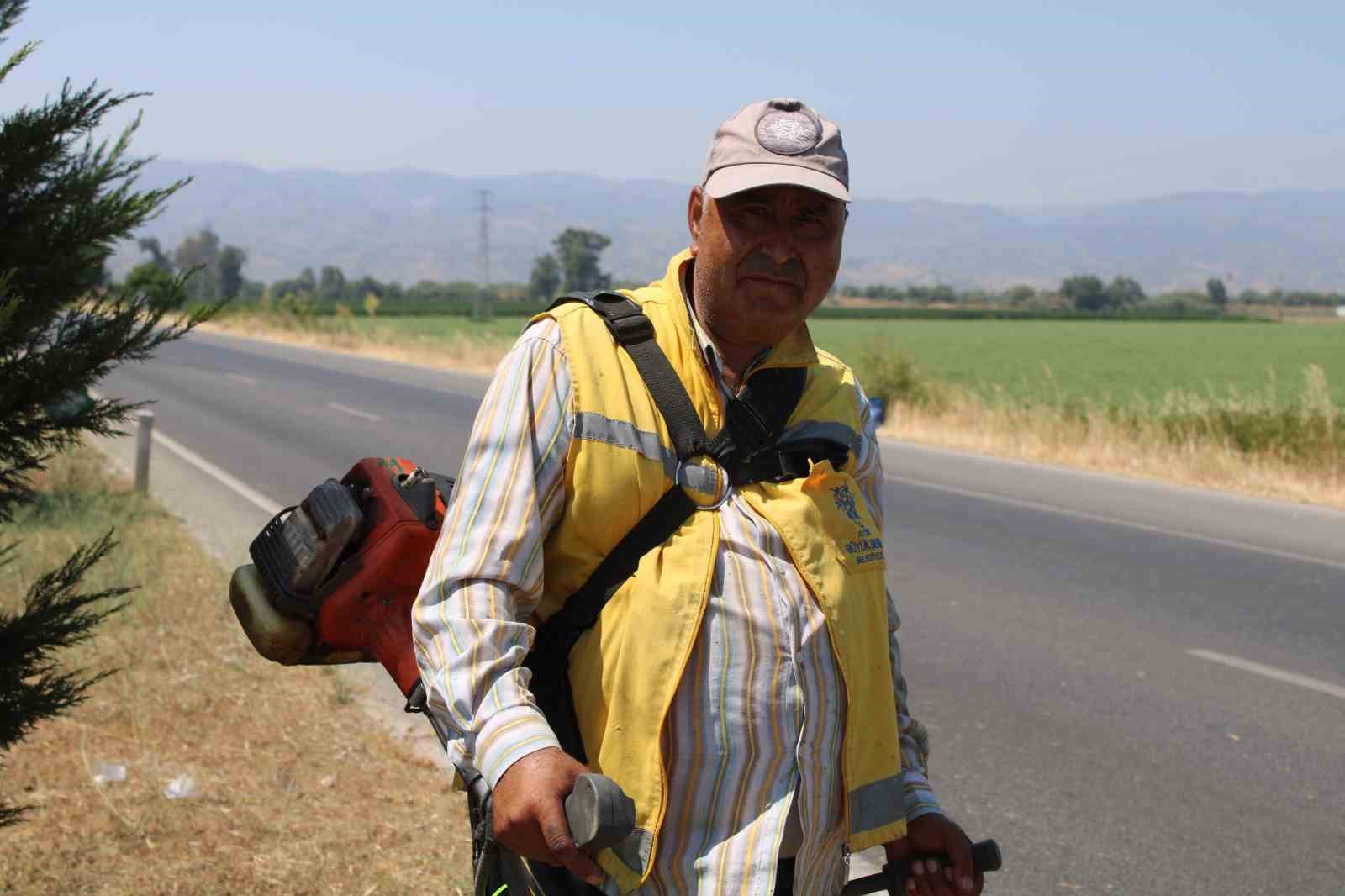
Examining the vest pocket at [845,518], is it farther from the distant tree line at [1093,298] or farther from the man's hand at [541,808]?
the distant tree line at [1093,298]

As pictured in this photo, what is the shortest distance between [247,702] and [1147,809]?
3.35 m

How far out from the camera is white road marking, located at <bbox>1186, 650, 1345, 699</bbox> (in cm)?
662

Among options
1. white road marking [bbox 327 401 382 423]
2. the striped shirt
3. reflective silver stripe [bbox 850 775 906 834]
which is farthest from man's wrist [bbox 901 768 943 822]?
white road marking [bbox 327 401 382 423]

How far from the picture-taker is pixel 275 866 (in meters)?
3.89

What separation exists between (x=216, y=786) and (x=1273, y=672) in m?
4.92

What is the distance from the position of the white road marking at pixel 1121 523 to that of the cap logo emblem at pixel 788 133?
895 cm

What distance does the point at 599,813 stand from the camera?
169 cm

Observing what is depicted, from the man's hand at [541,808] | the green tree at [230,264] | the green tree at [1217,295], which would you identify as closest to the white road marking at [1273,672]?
the man's hand at [541,808]

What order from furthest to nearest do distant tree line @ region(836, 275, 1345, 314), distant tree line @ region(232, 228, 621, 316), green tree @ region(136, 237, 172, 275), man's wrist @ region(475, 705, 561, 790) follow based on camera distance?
distant tree line @ region(836, 275, 1345, 314) < distant tree line @ region(232, 228, 621, 316) < green tree @ region(136, 237, 172, 275) < man's wrist @ region(475, 705, 561, 790)

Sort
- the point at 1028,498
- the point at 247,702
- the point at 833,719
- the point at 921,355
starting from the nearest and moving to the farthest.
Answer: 1. the point at 833,719
2. the point at 247,702
3. the point at 1028,498
4. the point at 921,355

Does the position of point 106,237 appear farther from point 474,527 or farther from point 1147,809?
point 1147,809

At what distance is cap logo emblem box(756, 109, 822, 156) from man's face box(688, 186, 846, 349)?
0.21ft

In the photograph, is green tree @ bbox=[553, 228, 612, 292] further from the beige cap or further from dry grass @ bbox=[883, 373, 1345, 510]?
the beige cap

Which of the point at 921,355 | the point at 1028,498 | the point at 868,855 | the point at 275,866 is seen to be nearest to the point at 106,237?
the point at 275,866
